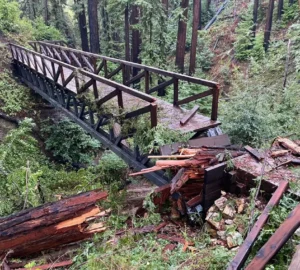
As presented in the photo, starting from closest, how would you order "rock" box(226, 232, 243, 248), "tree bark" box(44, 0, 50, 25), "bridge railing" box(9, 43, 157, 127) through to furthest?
"rock" box(226, 232, 243, 248), "bridge railing" box(9, 43, 157, 127), "tree bark" box(44, 0, 50, 25)

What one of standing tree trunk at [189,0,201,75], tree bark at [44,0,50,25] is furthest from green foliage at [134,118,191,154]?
tree bark at [44,0,50,25]

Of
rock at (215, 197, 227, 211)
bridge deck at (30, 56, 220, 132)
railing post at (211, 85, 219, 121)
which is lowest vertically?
rock at (215, 197, 227, 211)

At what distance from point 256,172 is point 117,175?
4.98 meters

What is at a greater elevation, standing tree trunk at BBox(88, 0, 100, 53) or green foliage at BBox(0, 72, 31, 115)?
standing tree trunk at BBox(88, 0, 100, 53)

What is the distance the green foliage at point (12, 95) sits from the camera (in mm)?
11914

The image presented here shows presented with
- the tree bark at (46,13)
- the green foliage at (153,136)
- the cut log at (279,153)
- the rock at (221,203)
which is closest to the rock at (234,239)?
the rock at (221,203)

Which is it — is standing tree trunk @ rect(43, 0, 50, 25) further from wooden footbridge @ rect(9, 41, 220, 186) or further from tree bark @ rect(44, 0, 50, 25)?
wooden footbridge @ rect(9, 41, 220, 186)

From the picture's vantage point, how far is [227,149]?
4801mm

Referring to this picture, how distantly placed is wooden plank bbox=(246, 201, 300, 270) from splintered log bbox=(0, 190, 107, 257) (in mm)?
2375

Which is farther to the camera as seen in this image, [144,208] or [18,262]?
[144,208]

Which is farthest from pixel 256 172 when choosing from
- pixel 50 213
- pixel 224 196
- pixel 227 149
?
pixel 50 213

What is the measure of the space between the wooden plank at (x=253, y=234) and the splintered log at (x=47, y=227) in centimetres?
218

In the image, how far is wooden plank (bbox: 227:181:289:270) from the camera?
8.32 ft

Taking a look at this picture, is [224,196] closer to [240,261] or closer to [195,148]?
[195,148]
